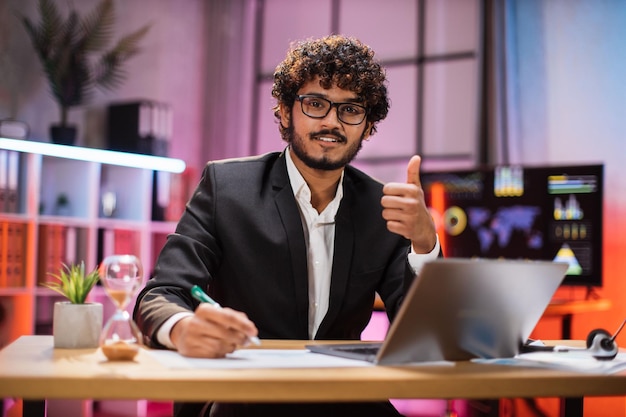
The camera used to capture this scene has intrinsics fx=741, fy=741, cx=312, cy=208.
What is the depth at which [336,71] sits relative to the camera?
186 cm

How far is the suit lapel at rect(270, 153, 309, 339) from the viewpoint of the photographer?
5.67 feet

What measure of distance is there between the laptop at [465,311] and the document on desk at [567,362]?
0.03m

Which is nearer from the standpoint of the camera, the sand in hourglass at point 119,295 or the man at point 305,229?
the sand in hourglass at point 119,295

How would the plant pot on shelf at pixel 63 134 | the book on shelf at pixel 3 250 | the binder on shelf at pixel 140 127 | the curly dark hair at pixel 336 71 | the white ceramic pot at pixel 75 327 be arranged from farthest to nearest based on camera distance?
the binder on shelf at pixel 140 127
the plant pot on shelf at pixel 63 134
the book on shelf at pixel 3 250
the curly dark hair at pixel 336 71
the white ceramic pot at pixel 75 327

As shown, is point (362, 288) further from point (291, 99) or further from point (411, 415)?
point (411, 415)

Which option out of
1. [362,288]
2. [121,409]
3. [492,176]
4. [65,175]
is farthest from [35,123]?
[362,288]

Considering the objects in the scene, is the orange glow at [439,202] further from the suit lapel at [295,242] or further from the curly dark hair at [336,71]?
the suit lapel at [295,242]

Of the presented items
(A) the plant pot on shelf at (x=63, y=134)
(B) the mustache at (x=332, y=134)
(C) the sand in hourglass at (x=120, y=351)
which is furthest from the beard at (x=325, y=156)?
(A) the plant pot on shelf at (x=63, y=134)

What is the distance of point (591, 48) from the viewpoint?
4246mm

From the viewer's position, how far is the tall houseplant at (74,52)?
15.0 feet

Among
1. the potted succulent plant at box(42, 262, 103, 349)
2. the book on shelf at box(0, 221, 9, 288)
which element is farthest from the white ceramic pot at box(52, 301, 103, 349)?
the book on shelf at box(0, 221, 9, 288)

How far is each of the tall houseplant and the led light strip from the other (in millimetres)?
198

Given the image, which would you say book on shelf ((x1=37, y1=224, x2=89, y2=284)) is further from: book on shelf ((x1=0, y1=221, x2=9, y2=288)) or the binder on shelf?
the binder on shelf

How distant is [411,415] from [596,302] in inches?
52.1
